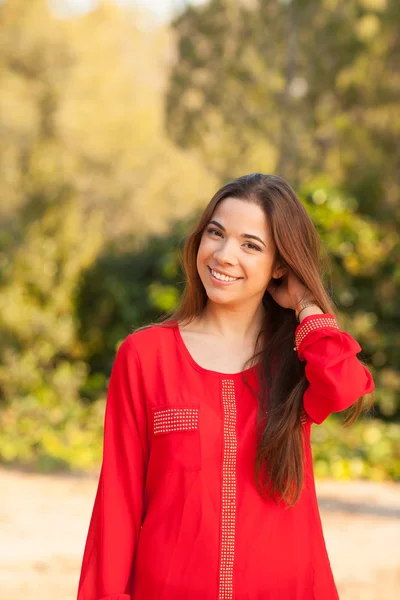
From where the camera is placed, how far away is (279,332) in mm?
2160

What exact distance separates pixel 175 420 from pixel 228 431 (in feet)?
0.45

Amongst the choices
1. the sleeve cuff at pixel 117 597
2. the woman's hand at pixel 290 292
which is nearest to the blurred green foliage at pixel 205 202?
the woman's hand at pixel 290 292

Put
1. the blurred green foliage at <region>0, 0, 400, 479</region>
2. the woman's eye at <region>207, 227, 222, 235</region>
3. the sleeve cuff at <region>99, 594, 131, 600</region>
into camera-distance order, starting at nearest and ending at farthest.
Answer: the sleeve cuff at <region>99, 594, 131, 600</region>, the woman's eye at <region>207, 227, 222, 235</region>, the blurred green foliage at <region>0, 0, 400, 479</region>

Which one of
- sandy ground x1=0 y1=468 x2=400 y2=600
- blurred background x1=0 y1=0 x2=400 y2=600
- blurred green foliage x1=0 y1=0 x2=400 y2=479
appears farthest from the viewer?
blurred green foliage x1=0 y1=0 x2=400 y2=479

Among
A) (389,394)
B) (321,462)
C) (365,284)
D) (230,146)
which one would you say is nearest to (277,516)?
(321,462)

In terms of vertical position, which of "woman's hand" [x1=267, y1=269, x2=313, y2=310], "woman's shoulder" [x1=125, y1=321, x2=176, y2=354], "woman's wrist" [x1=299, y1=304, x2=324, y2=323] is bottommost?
"woman's shoulder" [x1=125, y1=321, x2=176, y2=354]

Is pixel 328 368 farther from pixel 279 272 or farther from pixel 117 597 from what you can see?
pixel 117 597

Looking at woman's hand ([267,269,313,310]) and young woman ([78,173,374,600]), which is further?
woman's hand ([267,269,313,310])

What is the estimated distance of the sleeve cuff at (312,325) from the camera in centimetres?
202

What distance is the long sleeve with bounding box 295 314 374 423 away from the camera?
6.29 feet

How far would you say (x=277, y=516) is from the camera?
1.93 m

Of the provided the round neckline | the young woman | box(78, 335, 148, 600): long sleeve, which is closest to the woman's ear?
the young woman

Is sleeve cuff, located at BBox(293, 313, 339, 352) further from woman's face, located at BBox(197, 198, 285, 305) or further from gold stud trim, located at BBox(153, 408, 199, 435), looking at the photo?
gold stud trim, located at BBox(153, 408, 199, 435)

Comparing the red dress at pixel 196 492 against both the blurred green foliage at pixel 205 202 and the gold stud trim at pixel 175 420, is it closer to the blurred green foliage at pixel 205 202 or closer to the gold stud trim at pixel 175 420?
the gold stud trim at pixel 175 420
